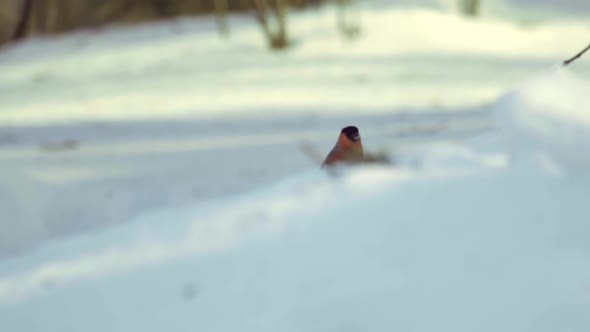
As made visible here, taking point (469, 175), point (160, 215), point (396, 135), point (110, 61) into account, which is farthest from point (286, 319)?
point (110, 61)

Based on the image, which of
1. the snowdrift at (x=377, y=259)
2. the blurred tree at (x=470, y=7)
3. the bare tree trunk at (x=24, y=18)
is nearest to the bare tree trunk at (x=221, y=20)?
the blurred tree at (x=470, y=7)

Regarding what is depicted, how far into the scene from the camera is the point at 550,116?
1.35m

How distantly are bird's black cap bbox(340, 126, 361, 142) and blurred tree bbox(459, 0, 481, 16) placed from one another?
379 inches

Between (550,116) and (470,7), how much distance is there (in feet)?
30.7

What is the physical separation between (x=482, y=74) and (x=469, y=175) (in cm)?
633

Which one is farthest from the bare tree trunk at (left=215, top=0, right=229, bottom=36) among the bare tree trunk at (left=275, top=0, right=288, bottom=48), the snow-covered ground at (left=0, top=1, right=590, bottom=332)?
the snow-covered ground at (left=0, top=1, right=590, bottom=332)

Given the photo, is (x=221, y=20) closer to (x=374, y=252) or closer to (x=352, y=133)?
(x=374, y=252)

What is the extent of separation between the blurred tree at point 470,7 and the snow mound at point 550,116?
912 centimetres

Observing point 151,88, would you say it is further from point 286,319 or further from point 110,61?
point 286,319

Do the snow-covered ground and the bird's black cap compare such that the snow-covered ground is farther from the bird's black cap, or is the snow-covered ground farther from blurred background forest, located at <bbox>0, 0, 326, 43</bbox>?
blurred background forest, located at <bbox>0, 0, 326, 43</bbox>

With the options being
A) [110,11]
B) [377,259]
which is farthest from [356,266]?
[110,11]

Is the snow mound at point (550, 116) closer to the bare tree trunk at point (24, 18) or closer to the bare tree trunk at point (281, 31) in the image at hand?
the bare tree trunk at point (24, 18)

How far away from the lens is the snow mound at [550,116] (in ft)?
4.39

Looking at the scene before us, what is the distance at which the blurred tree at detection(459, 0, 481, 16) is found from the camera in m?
10.2
